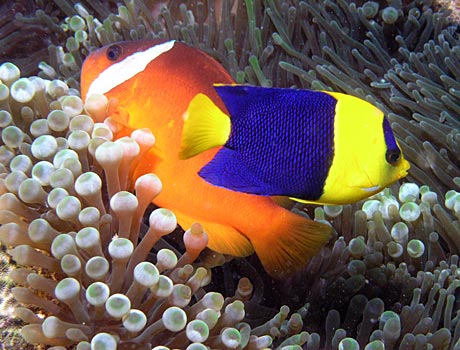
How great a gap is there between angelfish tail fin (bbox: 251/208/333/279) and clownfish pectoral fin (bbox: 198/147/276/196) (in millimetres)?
195

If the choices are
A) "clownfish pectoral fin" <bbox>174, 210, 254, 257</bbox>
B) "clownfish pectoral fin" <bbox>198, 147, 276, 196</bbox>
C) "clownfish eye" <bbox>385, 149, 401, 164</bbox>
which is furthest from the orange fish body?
"clownfish eye" <bbox>385, 149, 401, 164</bbox>

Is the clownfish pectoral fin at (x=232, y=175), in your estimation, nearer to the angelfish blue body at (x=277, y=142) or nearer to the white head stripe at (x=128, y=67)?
the angelfish blue body at (x=277, y=142)

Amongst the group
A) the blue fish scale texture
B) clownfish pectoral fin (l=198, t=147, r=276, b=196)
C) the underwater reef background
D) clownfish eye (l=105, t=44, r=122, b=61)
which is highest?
clownfish eye (l=105, t=44, r=122, b=61)

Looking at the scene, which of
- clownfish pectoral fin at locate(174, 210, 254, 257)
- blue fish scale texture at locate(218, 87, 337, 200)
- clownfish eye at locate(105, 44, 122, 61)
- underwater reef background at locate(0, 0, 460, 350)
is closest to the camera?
blue fish scale texture at locate(218, 87, 337, 200)

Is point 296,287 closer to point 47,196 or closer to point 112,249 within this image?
point 112,249

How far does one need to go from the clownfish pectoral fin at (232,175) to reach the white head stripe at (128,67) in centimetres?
41

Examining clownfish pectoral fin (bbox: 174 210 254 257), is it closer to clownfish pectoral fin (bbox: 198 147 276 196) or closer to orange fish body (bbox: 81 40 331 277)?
orange fish body (bbox: 81 40 331 277)

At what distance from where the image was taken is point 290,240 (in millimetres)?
1229

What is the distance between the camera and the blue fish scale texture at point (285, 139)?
3.33 ft

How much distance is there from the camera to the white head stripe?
4.48 feet

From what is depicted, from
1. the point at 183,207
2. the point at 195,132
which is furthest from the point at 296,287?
the point at 195,132

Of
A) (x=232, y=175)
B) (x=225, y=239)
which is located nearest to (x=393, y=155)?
(x=232, y=175)

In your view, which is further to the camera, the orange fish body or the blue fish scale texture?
the orange fish body

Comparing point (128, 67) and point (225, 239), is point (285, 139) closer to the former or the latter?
point (225, 239)
